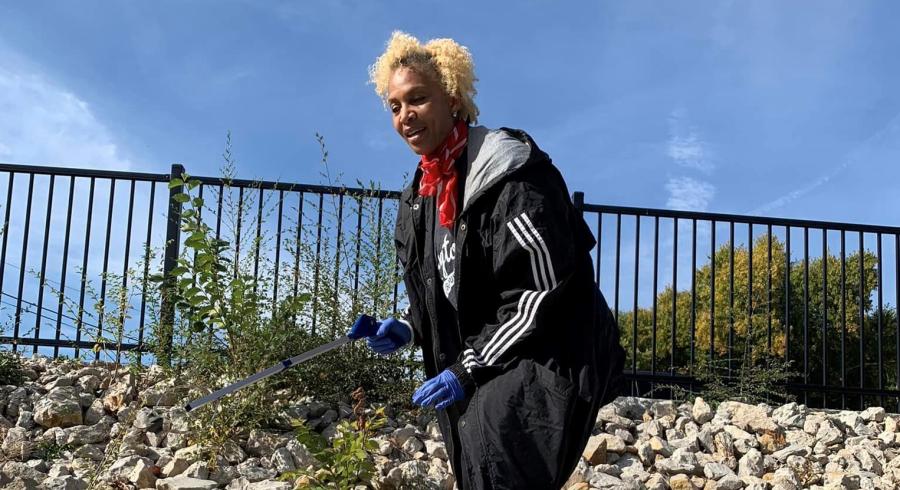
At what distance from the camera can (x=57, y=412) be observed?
5.68 metres

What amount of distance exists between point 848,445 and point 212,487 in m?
4.02

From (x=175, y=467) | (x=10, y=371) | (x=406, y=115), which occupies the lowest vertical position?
(x=175, y=467)

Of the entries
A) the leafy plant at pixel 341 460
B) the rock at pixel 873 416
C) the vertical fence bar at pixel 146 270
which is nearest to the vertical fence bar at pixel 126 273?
the vertical fence bar at pixel 146 270

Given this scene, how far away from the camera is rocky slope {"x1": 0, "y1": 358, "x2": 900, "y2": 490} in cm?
495

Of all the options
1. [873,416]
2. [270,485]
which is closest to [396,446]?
[270,485]

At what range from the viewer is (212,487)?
473 cm

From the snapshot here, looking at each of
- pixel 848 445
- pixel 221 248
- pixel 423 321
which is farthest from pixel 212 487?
pixel 848 445

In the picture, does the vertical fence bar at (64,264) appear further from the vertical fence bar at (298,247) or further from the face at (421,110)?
the face at (421,110)

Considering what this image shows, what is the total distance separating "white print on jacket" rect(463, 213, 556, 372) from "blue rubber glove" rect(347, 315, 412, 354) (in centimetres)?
66

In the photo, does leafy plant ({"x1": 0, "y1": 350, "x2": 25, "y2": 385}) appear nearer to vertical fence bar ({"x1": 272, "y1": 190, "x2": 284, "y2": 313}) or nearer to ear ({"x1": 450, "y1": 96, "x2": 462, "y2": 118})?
vertical fence bar ({"x1": 272, "y1": 190, "x2": 284, "y2": 313})

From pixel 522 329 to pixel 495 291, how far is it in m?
0.28

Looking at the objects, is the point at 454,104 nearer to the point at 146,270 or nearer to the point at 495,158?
the point at 495,158

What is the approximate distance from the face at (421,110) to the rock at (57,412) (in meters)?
3.72

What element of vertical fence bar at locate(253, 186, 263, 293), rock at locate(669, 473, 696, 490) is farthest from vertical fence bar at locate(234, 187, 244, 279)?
rock at locate(669, 473, 696, 490)
